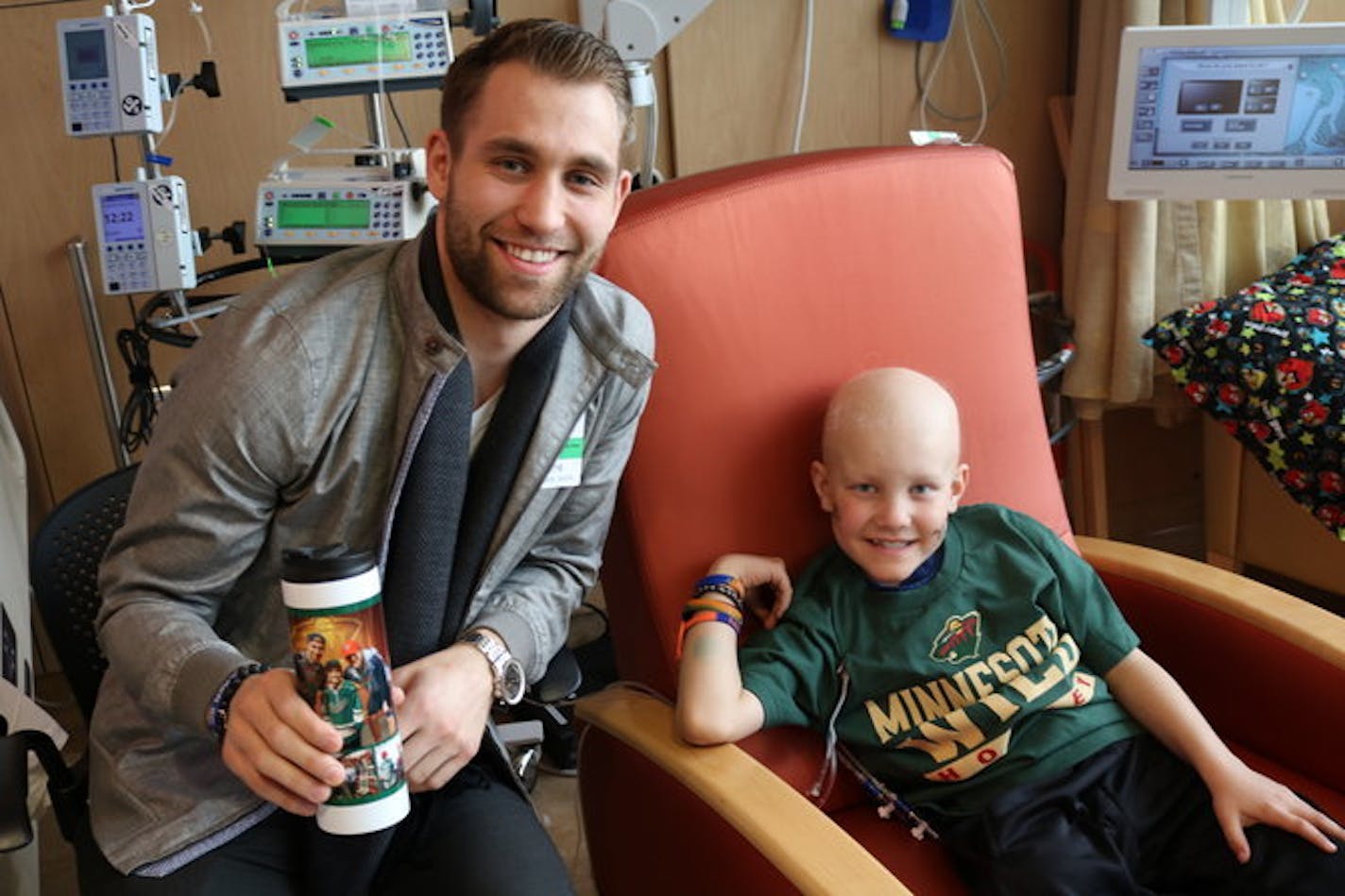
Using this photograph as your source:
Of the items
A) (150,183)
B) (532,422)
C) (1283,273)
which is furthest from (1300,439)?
(150,183)

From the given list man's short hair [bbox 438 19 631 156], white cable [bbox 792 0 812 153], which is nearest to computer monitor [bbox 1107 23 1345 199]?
white cable [bbox 792 0 812 153]

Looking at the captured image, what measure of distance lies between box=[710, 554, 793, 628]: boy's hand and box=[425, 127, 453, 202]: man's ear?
507mm

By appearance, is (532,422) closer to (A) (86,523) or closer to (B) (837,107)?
(A) (86,523)

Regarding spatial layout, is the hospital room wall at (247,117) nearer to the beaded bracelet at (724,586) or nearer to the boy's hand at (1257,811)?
the beaded bracelet at (724,586)

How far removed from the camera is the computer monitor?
2156mm

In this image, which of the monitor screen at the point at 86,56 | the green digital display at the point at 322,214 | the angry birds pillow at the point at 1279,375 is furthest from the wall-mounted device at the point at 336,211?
the angry birds pillow at the point at 1279,375

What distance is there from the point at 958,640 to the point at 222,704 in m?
0.78

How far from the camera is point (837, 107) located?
2727 millimetres

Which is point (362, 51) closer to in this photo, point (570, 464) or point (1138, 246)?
point (570, 464)

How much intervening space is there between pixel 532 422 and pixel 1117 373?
1.61 m

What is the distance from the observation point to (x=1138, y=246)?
7.94ft

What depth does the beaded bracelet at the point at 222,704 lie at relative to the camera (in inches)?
41.0

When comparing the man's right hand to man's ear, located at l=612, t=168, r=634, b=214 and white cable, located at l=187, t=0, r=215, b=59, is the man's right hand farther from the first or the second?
white cable, located at l=187, t=0, r=215, b=59

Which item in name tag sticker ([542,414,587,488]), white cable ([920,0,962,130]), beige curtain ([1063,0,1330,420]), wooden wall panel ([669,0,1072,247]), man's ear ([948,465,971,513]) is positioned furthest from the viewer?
white cable ([920,0,962,130])
